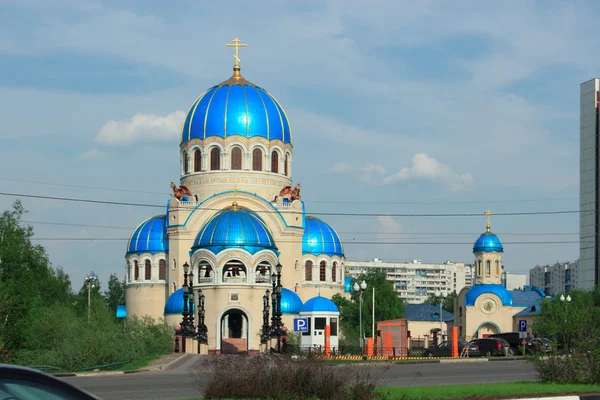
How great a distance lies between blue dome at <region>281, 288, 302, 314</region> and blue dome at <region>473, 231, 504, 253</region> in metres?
22.7

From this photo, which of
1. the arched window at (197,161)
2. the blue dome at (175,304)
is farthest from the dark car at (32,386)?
the arched window at (197,161)

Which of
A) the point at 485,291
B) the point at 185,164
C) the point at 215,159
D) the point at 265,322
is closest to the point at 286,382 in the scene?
the point at 265,322

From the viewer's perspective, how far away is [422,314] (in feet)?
288

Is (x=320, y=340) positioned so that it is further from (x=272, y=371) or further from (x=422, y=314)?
(x=422, y=314)

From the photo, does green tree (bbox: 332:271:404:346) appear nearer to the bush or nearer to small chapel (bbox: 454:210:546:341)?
small chapel (bbox: 454:210:546:341)

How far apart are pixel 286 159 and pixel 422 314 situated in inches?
1325

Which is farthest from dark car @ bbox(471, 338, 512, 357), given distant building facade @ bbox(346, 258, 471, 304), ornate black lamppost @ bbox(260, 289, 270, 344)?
distant building facade @ bbox(346, 258, 471, 304)

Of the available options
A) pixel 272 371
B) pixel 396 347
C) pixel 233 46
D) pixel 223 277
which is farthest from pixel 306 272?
pixel 272 371

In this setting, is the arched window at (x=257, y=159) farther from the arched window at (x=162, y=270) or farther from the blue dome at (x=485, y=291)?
the blue dome at (x=485, y=291)

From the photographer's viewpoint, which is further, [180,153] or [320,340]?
[180,153]

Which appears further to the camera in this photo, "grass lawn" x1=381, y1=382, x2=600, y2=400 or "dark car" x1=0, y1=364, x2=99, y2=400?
"grass lawn" x1=381, y1=382, x2=600, y2=400

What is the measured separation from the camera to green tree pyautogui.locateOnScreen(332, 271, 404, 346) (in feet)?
201

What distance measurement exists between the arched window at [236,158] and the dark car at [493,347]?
68.6 feet

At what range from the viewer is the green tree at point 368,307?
61.4 metres
